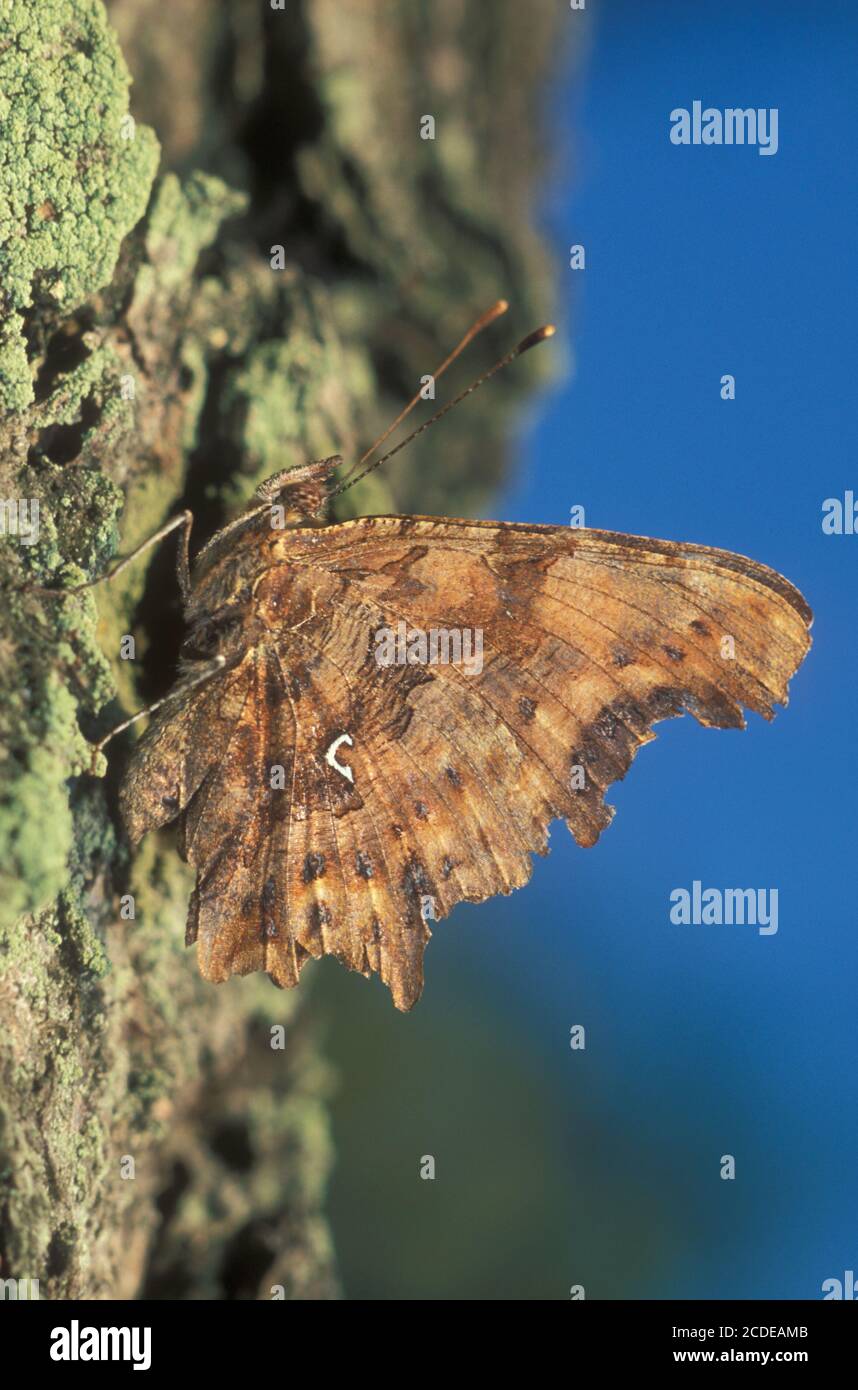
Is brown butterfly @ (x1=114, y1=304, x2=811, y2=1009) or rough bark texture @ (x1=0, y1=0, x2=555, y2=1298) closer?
rough bark texture @ (x1=0, y1=0, x2=555, y2=1298)

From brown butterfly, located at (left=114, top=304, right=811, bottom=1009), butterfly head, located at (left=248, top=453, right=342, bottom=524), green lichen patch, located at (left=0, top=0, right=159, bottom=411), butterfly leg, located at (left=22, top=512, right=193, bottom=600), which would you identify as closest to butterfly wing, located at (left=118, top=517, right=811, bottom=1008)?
brown butterfly, located at (left=114, top=304, right=811, bottom=1009)

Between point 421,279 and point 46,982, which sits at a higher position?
point 421,279

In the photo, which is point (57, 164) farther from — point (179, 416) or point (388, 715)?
point (388, 715)

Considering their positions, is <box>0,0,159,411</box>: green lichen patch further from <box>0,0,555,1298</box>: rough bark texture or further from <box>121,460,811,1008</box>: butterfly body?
<box>121,460,811,1008</box>: butterfly body

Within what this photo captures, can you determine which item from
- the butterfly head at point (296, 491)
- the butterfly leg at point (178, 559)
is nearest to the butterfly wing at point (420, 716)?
the butterfly head at point (296, 491)

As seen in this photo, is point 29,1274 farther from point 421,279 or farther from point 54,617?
point 421,279
